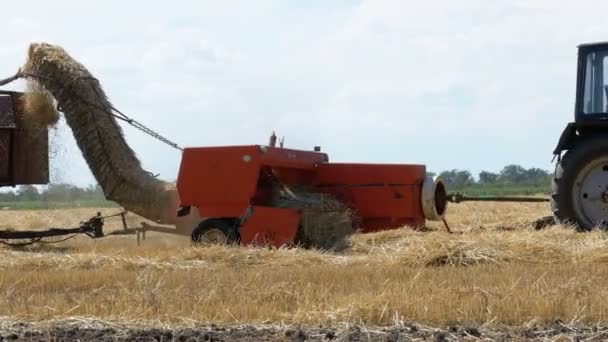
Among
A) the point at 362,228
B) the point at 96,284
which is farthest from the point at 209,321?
the point at 362,228

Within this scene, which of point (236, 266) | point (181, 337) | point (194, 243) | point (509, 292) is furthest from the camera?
point (194, 243)

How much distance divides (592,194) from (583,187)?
117 mm

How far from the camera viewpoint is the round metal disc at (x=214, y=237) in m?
11.1

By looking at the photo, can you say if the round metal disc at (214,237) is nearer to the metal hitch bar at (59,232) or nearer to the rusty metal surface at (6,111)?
the metal hitch bar at (59,232)

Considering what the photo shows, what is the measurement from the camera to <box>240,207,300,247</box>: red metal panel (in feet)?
35.8

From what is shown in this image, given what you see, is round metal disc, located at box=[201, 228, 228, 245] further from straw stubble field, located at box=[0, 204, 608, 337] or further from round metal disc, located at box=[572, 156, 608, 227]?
round metal disc, located at box=[572, 156, 608, 227]

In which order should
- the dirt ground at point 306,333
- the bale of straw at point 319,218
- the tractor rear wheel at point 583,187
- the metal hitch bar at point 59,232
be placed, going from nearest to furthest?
the dirt ground at point 306,333 < the tractor rear wheel at point 583,187 < the bale of straw at point 319,218 < the metal hitch bar at point 59,232

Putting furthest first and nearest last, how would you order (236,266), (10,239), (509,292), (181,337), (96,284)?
(10,239), (236,266), (96,284), (509,292), (181,337)

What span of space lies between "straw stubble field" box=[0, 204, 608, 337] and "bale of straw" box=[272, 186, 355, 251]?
23cm

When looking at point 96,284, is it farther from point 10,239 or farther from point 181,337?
point 10,239

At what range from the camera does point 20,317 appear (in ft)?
19.4

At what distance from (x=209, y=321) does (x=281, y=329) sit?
0.49 metres

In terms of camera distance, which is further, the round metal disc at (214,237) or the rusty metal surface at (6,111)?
the rusty metal surface at (6,111)

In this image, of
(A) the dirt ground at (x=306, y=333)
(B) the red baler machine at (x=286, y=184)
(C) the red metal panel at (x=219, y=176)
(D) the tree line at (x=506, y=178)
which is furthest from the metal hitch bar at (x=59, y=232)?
(D) the tree line at (x=506, y=178)
